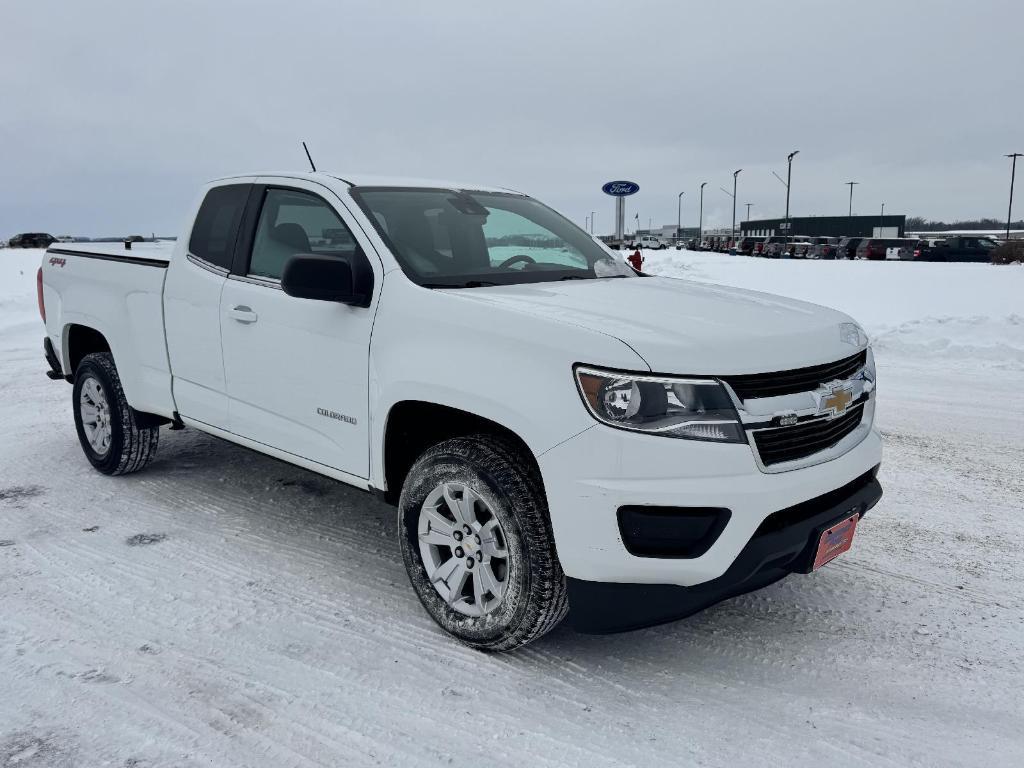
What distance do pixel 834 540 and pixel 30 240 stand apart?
5548 centimetres

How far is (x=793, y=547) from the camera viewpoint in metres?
2.81

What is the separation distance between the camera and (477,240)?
392 cm

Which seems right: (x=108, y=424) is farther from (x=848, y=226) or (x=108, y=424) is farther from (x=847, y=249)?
(x=848, y=226)

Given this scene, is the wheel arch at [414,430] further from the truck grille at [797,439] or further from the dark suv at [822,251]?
the dark suv at [822,251]

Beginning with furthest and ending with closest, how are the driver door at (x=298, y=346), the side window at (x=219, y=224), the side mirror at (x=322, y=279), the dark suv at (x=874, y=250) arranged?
1. the dark suv at (x=874, y=250)
2. the side window at (x=219, y=224)
3. the driver door at (x=298, y=346)
4. the side mirror at (x=322, y=279)

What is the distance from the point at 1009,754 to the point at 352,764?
6.61 feet

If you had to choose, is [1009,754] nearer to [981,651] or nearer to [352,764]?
[981,651]

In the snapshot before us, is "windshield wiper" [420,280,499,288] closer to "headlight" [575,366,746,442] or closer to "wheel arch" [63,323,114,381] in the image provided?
"headlight" [575,366,746,442]

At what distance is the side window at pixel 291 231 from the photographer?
12.6 feet

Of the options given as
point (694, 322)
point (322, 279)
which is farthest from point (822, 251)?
point (322, 279)

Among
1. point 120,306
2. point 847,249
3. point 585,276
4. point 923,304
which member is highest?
point 585,276

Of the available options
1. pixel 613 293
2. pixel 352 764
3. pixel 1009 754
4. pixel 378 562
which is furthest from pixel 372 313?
pixel 1009 754

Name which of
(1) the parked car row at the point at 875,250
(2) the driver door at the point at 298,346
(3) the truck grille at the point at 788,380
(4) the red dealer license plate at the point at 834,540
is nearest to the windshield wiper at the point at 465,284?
(2) the driver door at the point at 298,346

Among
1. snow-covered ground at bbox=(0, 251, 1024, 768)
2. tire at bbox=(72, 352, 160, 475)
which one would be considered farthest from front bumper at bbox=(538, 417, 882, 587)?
tire at bbox=(72, 352, 160, 475)
